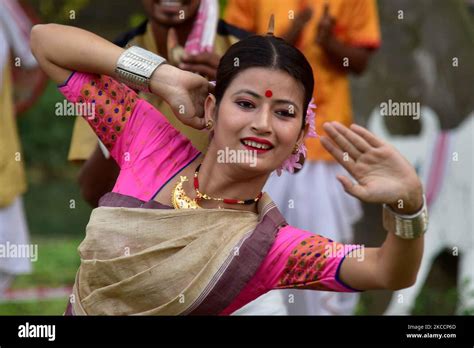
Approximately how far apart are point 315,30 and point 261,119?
8.82ft

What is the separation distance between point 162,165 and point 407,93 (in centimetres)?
366

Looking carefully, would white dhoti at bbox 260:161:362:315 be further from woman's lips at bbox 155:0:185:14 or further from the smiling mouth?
the smiling mouth

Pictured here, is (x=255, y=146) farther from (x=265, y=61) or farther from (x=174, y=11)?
(x=174, y=11)

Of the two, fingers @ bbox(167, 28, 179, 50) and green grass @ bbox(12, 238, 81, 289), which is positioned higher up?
fingers @ bbox(167, 28, 179, 50)

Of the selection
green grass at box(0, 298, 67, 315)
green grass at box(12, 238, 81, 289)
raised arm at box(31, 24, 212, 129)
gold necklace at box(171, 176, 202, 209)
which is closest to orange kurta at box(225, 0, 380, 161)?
green grass at box(0, 298, 67, 315)

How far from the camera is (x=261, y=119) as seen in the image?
378 cm

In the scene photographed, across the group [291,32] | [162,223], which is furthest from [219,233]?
[291,32]

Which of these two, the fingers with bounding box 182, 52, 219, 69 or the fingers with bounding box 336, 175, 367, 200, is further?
the fingers with bounding box 182, 52, 219, 69

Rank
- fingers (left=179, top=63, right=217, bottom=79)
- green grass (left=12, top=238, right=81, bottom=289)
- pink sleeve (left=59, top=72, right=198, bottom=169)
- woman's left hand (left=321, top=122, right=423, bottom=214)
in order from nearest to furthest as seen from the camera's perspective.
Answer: woman's left hand (left=321, top=122, right=423, bottom=214)
pink sleeve (left=59, top=72, right=198, bottom=169)
fingers (left=179, top=63, right=217, bottom=79)
green grass (left=12, top=238, right=81, bottom=289)

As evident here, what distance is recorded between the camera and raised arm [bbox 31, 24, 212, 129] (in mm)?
3977

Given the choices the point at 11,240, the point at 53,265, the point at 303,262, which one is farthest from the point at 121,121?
the point at 53,265

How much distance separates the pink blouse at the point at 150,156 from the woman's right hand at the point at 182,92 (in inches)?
3.9

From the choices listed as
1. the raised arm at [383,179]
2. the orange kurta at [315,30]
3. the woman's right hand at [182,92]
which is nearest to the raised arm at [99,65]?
the woman's right hand at [182,92]

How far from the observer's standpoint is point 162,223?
3867 mm
